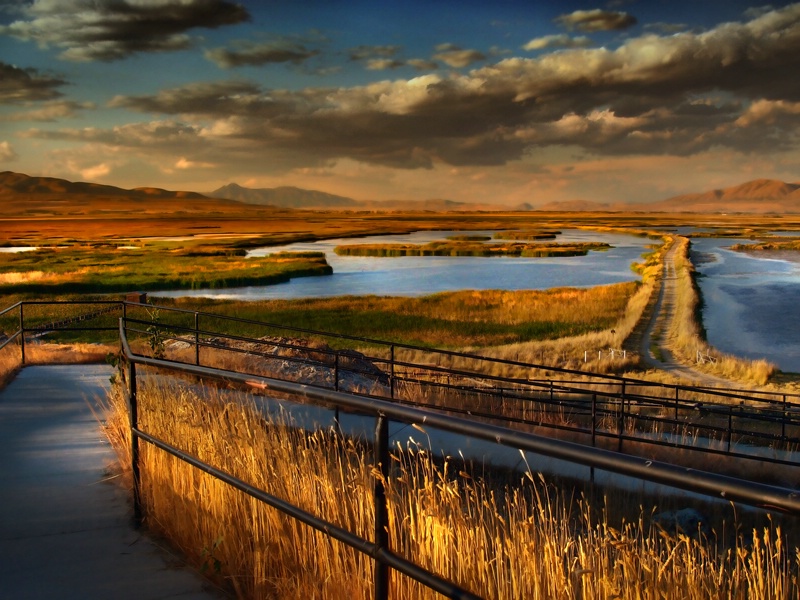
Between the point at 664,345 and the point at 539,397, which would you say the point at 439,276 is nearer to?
the point at 664,345

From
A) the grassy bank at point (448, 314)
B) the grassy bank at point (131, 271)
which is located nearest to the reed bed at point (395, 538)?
the grassy bank at point (448, 314)

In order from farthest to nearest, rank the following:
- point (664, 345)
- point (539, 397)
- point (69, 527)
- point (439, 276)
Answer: point (439, 276) → point (664, 345) → point (539, 397) → point (69, 527)

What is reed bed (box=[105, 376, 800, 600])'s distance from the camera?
3.22 metres

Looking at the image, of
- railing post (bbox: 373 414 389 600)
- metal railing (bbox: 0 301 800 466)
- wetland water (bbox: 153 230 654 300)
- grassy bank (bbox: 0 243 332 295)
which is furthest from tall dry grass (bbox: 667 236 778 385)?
grassy bank (bbox: 0 243 332 295)

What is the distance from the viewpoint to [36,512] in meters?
5.71

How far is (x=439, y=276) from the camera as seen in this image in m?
73.8

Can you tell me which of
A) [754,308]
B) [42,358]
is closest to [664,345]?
[754,308]

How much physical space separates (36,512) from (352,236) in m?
160

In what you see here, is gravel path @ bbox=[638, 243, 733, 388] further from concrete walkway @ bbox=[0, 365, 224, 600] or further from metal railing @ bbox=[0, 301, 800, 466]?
concrete walkway @ bbox=[0, 365, 224, 600]

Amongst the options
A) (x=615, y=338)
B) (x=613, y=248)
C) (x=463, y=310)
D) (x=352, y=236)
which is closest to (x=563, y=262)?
(x=613, y=248)

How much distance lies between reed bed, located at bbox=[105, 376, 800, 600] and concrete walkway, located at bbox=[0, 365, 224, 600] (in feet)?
0.89

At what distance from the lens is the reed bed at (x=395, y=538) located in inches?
127

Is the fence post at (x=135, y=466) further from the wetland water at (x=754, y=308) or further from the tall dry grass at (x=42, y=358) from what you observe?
the wetland water at (x=754, y=308)

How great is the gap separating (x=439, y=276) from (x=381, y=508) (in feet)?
233
